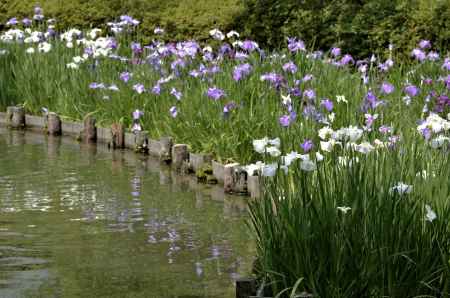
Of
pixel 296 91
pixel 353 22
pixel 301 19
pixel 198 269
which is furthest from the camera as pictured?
pixel 301 19

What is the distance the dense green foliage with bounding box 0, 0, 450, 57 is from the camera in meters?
14.0

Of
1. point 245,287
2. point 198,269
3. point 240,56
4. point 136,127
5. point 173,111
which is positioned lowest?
point 198,269

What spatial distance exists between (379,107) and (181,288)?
3.30 metres

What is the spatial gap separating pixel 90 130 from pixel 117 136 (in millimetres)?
615

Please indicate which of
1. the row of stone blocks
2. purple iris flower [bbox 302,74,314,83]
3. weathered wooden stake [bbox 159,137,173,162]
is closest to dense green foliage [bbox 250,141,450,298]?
the row of stone blocks

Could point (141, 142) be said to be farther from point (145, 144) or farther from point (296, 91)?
point (296, 91)

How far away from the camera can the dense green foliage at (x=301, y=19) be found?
14.0 metres

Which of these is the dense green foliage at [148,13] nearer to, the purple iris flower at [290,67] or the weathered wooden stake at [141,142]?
the weathered wooden stake at [141,142]

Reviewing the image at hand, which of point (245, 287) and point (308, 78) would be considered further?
point (308, 78)

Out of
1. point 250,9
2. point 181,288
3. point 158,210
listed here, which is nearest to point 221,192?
point 158,210

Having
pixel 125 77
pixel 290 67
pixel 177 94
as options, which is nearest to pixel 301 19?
pixel 125 77

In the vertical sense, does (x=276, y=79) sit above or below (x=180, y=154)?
above

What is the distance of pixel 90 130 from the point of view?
13.0 metres

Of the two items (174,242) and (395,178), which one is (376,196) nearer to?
(395,178)
